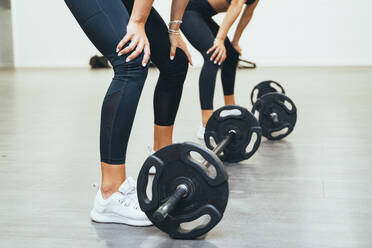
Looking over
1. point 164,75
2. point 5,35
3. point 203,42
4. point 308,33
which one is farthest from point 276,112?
point 5,35

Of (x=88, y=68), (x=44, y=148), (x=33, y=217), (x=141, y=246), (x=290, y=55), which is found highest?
(x=141, y=246)

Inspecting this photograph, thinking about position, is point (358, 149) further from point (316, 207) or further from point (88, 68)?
point (88, 68)

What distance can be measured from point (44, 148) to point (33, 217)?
0.98 meters

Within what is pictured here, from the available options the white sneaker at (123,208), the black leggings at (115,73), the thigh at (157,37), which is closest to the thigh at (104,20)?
the black leggings at (115,73)

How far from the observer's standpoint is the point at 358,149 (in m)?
2.21

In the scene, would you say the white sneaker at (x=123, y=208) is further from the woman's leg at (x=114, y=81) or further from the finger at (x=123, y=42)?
the finger at (x=123, y=42)

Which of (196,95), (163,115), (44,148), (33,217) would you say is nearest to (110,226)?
(33,217)

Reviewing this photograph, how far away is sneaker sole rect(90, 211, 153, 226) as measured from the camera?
1.29 meters

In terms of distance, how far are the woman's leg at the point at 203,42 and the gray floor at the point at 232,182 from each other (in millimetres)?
270

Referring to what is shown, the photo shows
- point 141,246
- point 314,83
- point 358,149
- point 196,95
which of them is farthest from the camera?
point 314,83

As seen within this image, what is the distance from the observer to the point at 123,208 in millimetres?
1297

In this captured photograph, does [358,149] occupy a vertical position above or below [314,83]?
above

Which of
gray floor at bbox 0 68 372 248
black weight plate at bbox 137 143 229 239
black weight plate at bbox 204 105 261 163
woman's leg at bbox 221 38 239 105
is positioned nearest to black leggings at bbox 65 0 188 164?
black weight plate at bbox 137 143 229 239

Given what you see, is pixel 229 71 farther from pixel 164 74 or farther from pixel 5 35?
pixel 5 35
